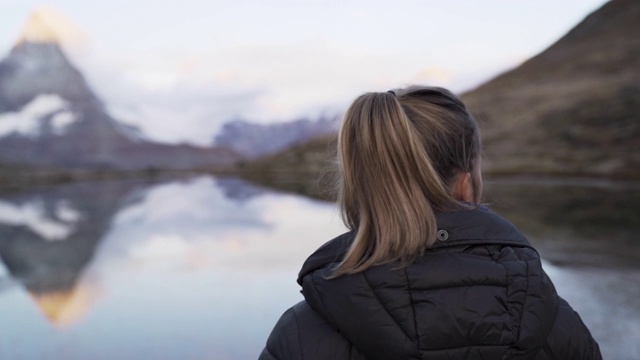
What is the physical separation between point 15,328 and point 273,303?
3.50 meters

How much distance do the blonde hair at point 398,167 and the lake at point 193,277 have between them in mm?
4965

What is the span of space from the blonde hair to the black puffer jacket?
2.8 inches

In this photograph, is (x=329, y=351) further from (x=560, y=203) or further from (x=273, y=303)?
(x=560, y=203)

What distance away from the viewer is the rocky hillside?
6016 cm

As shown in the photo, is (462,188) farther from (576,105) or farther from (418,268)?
(576,105)

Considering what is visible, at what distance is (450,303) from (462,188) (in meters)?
0.53

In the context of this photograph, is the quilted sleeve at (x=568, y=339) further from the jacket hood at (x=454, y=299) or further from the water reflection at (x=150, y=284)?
the water reflection at (x=150, y=284)

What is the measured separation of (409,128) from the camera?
2.12 m

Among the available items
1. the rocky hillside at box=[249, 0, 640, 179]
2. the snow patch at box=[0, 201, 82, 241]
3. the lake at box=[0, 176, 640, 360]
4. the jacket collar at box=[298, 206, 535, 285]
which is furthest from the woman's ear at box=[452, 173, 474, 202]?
the rocky hillside at box=[249, 0, 640, 179]

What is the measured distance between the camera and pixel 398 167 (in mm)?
2121

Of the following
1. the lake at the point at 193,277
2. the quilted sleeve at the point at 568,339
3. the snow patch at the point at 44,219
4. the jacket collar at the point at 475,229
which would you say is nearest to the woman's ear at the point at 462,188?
the jacket collar at the point at 475,229

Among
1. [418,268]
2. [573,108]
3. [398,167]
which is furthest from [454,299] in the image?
[573,108]

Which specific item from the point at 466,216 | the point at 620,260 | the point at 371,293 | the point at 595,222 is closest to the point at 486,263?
the point at 466,216

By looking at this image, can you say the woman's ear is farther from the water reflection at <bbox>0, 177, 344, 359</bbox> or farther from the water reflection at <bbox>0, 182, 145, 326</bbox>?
the water reflection at <bbox>0, 182, 145, 326</bbox>
